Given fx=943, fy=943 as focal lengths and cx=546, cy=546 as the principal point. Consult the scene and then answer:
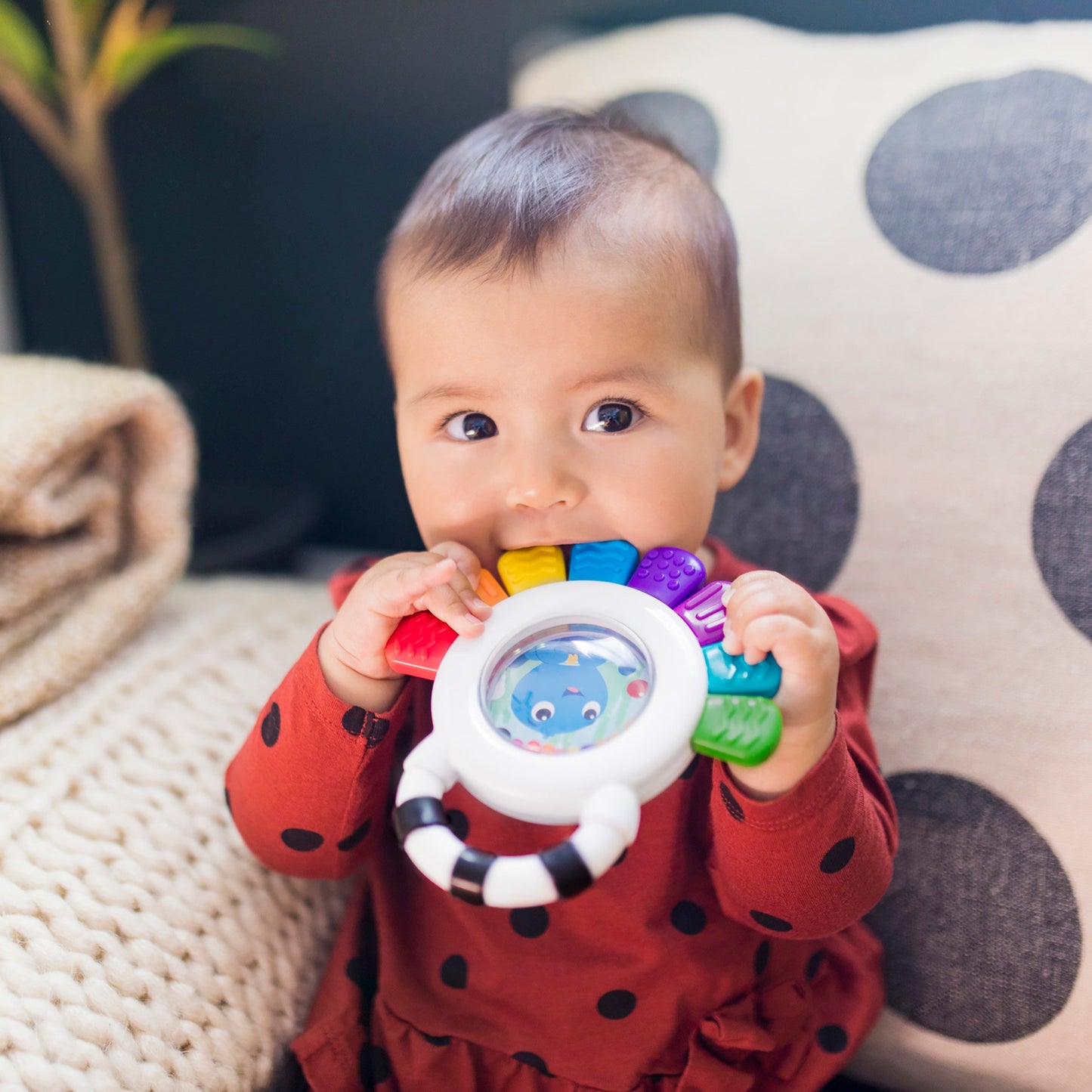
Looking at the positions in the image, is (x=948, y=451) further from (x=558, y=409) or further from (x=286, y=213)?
(x=286, y=213)

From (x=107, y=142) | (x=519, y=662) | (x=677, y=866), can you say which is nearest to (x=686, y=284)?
(x=519, y=662)

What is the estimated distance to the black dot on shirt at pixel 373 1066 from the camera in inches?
25.7

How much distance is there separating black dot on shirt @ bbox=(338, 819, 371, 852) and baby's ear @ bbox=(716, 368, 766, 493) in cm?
35

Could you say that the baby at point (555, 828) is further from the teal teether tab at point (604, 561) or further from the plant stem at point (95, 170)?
the plant stem at point (95, 170)

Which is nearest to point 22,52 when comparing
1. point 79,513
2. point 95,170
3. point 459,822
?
point 95,170

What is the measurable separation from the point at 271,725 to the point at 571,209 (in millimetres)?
391

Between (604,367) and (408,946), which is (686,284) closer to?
(604,367)

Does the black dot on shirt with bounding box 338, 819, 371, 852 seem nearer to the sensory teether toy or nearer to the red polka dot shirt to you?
the red polka dot shirt

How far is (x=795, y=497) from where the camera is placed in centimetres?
77

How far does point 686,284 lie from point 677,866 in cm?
39

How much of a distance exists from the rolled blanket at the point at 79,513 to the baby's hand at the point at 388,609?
0.80 ft

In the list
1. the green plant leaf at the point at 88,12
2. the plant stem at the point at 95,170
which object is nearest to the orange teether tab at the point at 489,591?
the plant stem at the point at 95,170

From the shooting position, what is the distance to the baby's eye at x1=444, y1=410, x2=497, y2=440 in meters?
0.63

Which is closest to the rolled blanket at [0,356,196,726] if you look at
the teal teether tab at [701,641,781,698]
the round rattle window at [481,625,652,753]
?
the round rattle window at [481,625,652,753]
